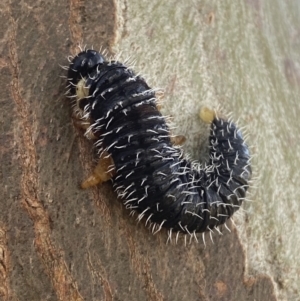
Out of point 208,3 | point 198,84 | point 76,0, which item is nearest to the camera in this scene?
point 76,0

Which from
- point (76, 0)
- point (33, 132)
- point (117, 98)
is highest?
point (76, 0)

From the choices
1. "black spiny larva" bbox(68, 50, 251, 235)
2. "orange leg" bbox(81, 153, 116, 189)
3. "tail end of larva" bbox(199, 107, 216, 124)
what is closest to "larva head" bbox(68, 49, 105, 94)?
"black spiny larva" bbox(68, 50, 251, 235)

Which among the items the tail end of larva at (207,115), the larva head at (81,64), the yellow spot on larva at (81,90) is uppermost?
the tail end of larva at (207,115)

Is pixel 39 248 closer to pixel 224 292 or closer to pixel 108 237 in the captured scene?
pixel 108 237

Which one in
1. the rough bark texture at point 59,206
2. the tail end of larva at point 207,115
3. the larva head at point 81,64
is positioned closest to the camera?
the rough bark texture at point 59,206

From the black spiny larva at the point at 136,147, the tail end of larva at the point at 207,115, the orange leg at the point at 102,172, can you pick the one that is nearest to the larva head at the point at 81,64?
the black spiny larva at the point at 136,147

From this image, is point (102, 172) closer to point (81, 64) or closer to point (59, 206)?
point (59, 206)

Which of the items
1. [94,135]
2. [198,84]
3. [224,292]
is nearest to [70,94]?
[94,135]

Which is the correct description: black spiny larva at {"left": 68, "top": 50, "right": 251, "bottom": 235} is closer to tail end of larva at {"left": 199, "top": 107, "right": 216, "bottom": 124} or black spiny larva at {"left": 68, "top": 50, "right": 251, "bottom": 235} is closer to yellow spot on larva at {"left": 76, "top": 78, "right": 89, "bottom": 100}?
yellow spot on larva at {"left": 76, "top": 78, "right": 89, "bottom": 100}

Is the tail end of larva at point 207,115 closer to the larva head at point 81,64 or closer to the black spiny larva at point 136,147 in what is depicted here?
the black spiny larva at point 136,147
